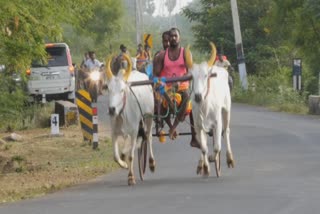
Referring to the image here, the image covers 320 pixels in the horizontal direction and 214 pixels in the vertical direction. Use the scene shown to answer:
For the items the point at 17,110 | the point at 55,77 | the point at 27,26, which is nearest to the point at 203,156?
the point at 27,26

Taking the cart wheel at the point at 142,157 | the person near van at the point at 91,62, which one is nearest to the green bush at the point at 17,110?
the person near van at the point at 91,62

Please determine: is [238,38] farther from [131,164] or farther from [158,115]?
[131,164]

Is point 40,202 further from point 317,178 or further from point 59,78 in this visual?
point 59,78

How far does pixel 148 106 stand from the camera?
13750 millimetres

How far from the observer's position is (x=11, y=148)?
20391mm

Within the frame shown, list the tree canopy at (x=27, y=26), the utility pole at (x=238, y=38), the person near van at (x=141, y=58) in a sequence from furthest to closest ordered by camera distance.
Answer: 1. the utility pole at (x=238, y=38)
2. the person near van at (x=141, y=58)
3. the tree canopy at (x=27, y=26)

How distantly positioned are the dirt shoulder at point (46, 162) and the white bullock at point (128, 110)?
1292mm

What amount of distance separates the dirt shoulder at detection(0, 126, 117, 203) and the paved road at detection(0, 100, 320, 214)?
2.27 feet

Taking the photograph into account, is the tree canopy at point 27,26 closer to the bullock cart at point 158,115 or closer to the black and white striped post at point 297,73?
the bullock cart at point 158,115

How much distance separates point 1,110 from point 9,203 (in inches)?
270

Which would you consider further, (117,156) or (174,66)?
(174,66)

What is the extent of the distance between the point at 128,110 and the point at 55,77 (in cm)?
1719

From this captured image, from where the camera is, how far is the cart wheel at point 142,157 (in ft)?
44.9

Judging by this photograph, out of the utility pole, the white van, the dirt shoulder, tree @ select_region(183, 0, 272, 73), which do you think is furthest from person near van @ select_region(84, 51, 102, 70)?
tree @ select_region(183, 0, 272, 73)
